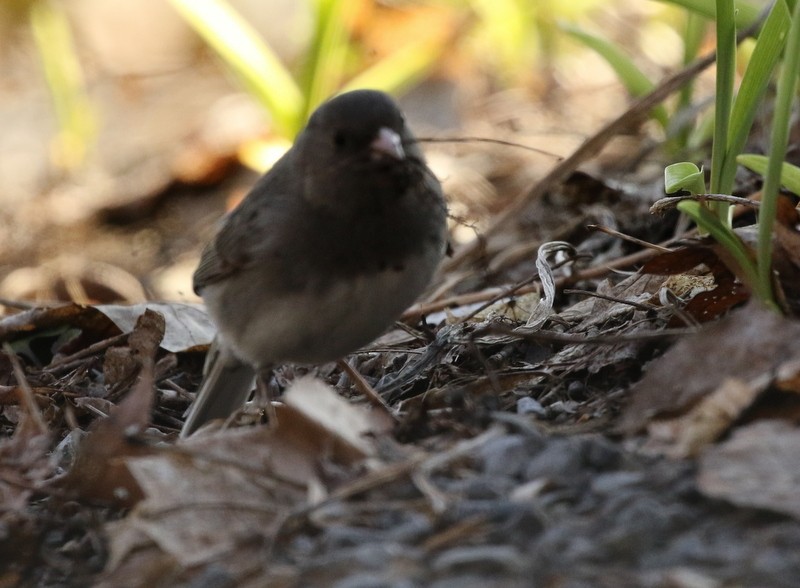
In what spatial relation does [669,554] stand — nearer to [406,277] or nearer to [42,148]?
[406,277]

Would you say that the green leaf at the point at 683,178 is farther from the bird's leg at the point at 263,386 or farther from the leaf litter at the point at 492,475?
the bird's leg at the point at 263,386

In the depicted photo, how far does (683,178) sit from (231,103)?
4.72 meters

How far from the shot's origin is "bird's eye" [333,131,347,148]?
2.59 metres

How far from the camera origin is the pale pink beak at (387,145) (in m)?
2.49

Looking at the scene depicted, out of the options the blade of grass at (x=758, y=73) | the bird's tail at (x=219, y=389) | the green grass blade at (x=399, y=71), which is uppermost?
the blade of grass at (x=758, y=73)

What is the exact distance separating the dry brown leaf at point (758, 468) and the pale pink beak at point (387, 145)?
1004 millimetres

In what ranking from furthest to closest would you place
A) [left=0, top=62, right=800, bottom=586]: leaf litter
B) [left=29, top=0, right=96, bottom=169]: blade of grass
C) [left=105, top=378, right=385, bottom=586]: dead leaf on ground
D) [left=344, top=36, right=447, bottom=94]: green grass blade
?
1. [left=29, top=0, right=96, bottom=169]: blade of grass
2. [left=344, top=36, right=447, bottom=94]: green grass blade
3. [left=105, top=378, right=385, bottom=586]: dead leaf on ground
4. [left=0, top=62, right=800, bottom=586]: leaf litter

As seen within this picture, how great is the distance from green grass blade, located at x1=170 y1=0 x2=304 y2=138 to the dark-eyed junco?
7.96 ft

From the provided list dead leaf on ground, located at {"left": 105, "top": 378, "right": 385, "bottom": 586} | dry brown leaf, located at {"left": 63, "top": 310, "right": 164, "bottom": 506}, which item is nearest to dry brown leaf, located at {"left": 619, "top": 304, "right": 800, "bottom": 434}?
dead leaf on ground, located at {"left": 105, "top": 378, "right": 385, "bottom": 586}

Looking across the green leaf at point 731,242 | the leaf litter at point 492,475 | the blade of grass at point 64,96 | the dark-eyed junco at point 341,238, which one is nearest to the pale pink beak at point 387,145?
the dark-eyed junco at point 341,238

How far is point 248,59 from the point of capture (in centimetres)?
516

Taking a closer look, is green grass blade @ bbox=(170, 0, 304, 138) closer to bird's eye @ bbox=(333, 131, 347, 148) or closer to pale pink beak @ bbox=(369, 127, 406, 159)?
bird's eye @ bbox=(333, 131, 347, 148)

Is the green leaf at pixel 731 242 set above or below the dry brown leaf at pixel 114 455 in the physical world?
above

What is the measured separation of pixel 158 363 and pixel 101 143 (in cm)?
411
